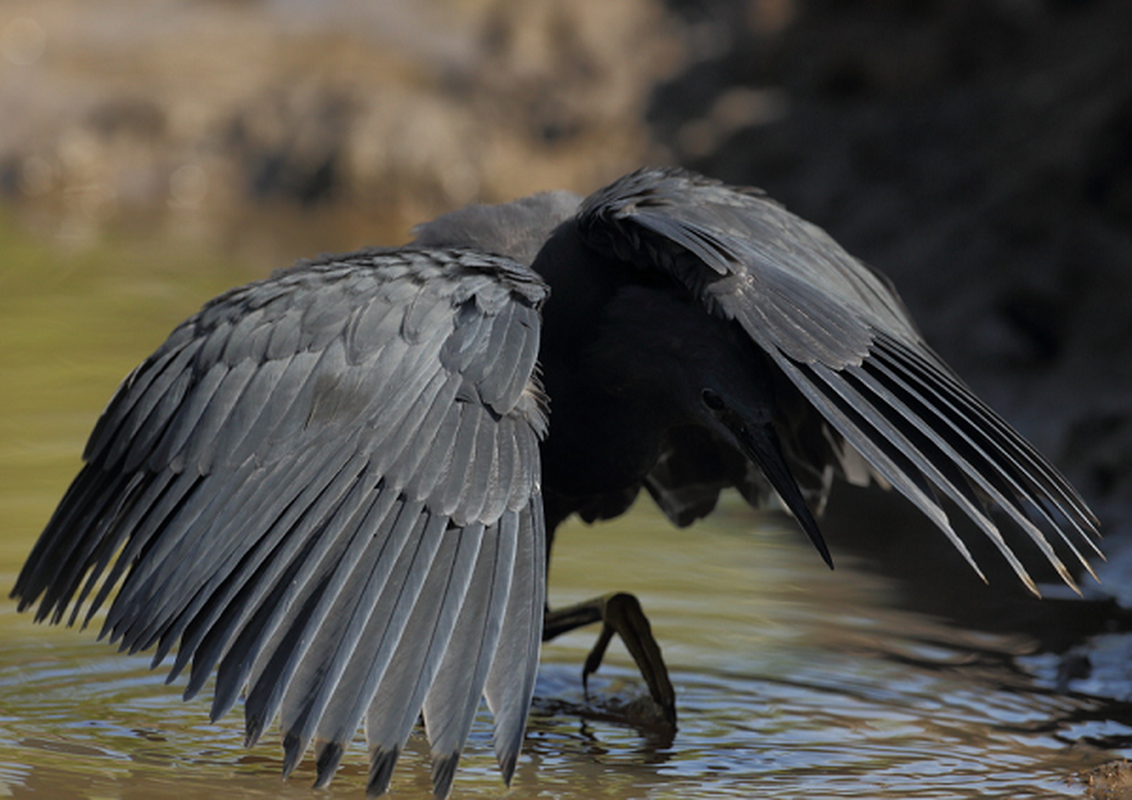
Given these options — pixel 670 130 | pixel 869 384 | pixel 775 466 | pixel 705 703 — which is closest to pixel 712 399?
pixel 775 466

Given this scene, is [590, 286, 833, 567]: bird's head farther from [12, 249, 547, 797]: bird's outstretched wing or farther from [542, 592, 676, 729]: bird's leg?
[542, 592, 676, 729]: bird's leg

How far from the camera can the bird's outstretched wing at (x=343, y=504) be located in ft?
8.65

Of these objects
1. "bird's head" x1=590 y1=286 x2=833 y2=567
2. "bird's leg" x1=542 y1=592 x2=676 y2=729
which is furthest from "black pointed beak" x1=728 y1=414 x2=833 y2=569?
"bird's leg" x1=542 y1=592 x2=676 y2=729

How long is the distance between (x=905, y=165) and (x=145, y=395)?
5423 millimetres

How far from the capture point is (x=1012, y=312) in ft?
21.4

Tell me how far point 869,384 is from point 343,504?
3.26 ft

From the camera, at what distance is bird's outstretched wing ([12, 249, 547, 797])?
2.64m

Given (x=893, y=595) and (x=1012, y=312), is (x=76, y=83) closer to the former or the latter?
(x=1012, y=312)

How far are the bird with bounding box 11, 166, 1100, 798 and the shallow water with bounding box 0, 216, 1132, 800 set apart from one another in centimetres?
29

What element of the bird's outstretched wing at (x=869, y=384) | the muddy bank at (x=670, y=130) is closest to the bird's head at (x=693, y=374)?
the bird's outstretched wing at (x=869, y=384)

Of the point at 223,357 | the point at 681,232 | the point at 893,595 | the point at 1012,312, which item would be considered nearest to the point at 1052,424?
the point at 1012,312

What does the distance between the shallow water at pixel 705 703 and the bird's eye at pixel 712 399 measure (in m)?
0.81

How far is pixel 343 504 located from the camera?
2875mm

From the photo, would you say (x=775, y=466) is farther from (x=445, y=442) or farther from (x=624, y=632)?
(x=624, y=632)
